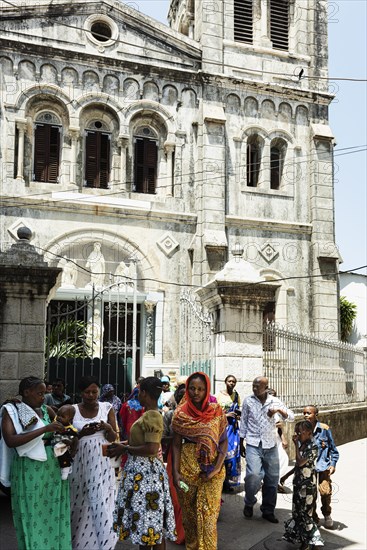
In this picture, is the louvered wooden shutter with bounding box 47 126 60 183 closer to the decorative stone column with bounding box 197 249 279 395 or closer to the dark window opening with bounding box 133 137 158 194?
the dark window opening with bounding box 133 137 158 194

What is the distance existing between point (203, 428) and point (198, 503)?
0.58 meters

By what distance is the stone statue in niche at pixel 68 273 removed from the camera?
16.1 metres

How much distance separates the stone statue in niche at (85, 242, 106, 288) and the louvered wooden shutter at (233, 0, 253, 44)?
315 inches

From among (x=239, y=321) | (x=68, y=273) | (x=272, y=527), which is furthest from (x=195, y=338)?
(x=68, y=273)

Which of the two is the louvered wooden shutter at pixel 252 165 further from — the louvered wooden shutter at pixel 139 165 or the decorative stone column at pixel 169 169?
the louvered wooden shutter at pixel 139 165

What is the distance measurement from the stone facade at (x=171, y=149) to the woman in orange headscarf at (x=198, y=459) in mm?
11148

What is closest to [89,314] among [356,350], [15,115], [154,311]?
[154,311]

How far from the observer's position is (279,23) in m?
20.0

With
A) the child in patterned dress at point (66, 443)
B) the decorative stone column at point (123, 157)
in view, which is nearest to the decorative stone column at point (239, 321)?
the child in patterned dress at point (66, 443)

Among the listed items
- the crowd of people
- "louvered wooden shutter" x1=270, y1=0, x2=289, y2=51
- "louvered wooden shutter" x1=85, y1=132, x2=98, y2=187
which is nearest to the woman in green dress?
the crowd of people

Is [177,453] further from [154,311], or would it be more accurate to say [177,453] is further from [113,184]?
[113,184]

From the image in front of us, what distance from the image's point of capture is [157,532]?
4.49 meters

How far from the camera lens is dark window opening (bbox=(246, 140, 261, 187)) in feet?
61.7

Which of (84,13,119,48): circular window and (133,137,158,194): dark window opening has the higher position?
(84,13,119,48): circular window
